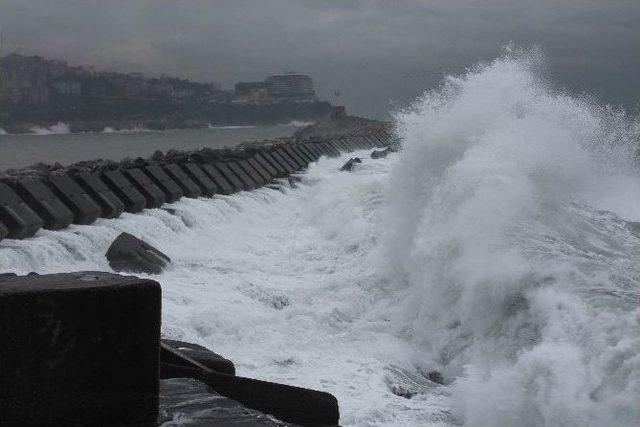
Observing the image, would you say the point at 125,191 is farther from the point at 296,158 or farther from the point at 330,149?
the point at 330,149

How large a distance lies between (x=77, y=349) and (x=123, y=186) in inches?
415

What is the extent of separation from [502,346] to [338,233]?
7442 millimetres

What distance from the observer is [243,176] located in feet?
62.5

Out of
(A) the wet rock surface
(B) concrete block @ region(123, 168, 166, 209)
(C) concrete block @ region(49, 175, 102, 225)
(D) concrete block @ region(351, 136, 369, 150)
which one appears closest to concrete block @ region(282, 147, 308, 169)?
(B) concrete block @ region(123, 168, 166, 209)

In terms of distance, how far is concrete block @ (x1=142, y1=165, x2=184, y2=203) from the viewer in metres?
14.6

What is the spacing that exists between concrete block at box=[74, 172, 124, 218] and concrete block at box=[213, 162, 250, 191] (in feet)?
17.3

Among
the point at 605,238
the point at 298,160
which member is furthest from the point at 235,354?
the point at 298,160

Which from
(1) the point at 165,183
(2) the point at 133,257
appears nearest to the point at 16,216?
(2) the point at 133,257

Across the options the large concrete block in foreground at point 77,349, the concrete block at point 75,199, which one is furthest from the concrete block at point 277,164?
the large concrete block in foreground at point 77,349

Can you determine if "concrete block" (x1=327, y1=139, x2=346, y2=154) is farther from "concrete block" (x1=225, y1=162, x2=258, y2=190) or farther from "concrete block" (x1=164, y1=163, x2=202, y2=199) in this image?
"concrete block" (x1=164, y1=163, x2=202, y2=199)

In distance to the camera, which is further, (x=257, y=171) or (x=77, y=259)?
(x=257, y=171)

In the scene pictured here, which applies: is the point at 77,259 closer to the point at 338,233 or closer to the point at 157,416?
the point at 338,233

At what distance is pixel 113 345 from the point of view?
3045 mm

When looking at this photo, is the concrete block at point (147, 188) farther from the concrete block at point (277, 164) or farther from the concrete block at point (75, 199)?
the concrete block at point (277, 164)
